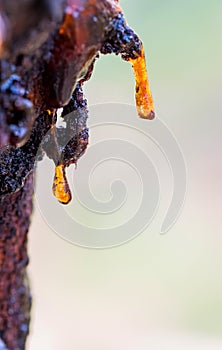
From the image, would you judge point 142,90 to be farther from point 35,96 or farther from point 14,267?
point 14,267

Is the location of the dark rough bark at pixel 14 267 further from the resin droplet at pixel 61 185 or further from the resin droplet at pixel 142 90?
the resin droplet at pixel 142 90

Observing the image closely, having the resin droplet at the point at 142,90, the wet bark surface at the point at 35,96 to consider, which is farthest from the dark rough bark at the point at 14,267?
the resin droplet at the point at 142,90

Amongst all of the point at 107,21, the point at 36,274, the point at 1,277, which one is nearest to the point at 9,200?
the point at 1,277

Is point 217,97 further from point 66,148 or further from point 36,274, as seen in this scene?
point 66,148

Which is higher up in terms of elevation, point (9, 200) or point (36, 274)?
point (36, 274)

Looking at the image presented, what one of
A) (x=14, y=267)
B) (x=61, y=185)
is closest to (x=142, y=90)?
(x=61, y=185)

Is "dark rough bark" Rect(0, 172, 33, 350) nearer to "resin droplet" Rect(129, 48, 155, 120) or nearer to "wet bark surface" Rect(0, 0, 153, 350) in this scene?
"wet bark surface" Rect(0, 0, 153, 350)
